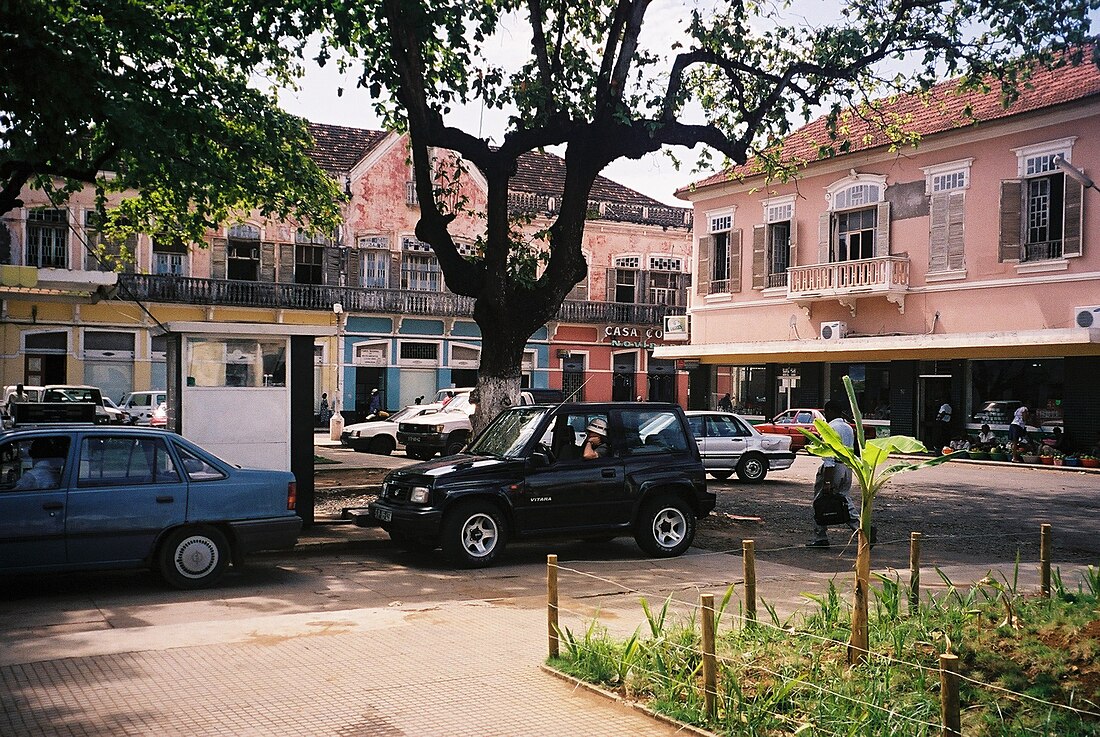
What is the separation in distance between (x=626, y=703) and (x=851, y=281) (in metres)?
27.2

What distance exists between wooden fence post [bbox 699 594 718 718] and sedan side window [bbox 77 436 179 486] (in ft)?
19.5

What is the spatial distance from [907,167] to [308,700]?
28463 millimetres

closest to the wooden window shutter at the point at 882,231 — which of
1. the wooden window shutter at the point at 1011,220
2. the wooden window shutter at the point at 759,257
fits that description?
the wooden window shutter at the point at 1011,220

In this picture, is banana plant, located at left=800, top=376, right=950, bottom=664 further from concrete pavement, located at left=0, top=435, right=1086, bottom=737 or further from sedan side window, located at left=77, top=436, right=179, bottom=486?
sedan side window, located at left=77, top=436, right=179, bottom=486

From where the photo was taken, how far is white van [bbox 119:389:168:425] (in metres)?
32.6

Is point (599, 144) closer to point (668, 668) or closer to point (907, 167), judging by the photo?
point (668, 668)

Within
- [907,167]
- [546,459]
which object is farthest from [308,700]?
[907,167]

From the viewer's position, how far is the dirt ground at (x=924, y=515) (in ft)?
42.2

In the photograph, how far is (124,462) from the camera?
380 inches

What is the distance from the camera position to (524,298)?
1530 cm

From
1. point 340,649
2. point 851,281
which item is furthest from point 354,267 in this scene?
point 340,649

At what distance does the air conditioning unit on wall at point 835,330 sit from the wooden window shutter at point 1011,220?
5.39 meters

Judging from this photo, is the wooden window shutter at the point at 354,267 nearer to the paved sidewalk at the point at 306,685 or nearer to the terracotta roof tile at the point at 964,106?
the terracotta roof tile at the point at 964,106

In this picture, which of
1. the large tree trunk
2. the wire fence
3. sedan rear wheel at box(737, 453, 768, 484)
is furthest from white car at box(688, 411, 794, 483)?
the wire fence
